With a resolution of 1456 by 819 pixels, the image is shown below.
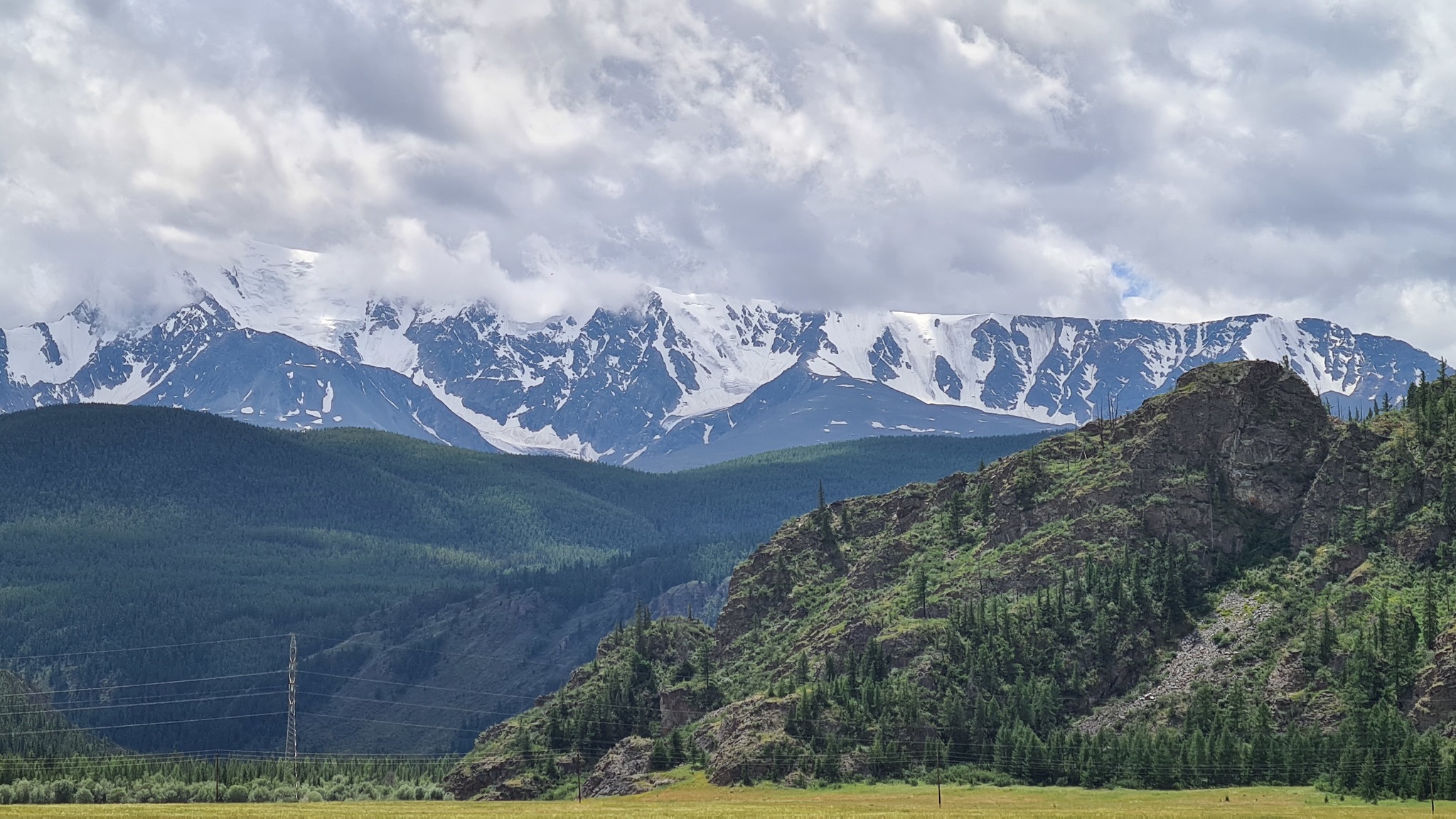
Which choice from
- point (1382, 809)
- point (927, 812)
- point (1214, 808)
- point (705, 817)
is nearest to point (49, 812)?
point (705, 817)

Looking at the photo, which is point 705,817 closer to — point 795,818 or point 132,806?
point 795,818

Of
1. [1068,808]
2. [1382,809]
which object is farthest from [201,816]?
[1382,809]

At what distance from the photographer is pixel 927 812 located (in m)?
186

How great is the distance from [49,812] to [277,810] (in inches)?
878

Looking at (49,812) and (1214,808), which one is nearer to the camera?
(49,812)

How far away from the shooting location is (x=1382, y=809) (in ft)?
618

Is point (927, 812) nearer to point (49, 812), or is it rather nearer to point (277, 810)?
point (277, 810)

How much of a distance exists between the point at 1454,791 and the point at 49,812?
13137 centimetres

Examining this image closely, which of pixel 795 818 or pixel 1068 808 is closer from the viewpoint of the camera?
pixel 795 818

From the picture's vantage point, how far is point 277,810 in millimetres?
190000

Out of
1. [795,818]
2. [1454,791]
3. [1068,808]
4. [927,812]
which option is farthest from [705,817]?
[1454,791]

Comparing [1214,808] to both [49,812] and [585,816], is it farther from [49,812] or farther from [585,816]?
[49,812]

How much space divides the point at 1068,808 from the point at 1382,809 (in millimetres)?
29147

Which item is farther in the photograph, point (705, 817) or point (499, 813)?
point (499, 813)
